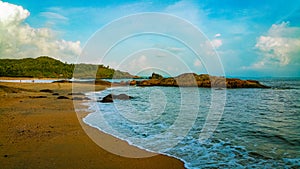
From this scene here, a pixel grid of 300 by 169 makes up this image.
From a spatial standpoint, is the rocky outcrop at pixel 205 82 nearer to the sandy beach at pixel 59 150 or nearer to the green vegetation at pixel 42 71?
the green vegetation at pixel 42 71

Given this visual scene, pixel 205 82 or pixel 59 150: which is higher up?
pixel 205 82

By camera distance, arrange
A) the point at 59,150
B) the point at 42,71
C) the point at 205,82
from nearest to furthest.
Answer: the point at 59,150 < the point at 205,82 < the point at 42,71

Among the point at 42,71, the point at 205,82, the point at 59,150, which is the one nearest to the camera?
the point at 59,150

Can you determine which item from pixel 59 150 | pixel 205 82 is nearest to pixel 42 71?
pixel 205 82

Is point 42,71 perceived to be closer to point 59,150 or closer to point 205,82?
point 205,82

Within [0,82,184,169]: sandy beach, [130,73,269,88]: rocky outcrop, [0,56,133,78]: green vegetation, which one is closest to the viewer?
[0,82,184,169]: sandy beach

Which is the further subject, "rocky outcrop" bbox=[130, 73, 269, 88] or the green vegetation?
the green vegetation

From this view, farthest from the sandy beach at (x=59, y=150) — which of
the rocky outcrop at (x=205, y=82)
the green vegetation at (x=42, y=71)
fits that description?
the green vegetation at (x=42, y=71)

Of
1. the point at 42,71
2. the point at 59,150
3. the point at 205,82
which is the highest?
the point at 42,71

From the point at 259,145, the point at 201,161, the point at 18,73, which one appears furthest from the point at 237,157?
the point at 18,73

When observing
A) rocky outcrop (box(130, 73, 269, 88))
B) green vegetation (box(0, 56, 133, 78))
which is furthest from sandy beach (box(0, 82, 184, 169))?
green vegetation (box(0, 56, 133, 78))

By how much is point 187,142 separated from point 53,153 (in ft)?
15.0

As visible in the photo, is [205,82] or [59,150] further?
[205,82]

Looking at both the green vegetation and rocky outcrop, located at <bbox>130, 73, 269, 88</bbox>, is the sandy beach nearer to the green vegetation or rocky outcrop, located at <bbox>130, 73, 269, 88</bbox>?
rocky outcrop, located at <bbox>130, 73, 269, 88</bbox>
